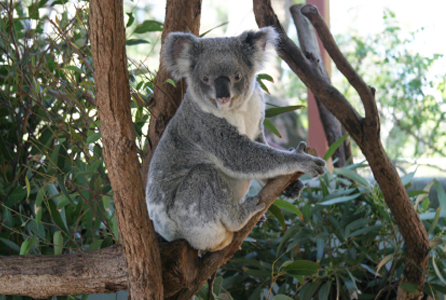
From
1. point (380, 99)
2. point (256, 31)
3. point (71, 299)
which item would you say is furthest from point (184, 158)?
point (380, 99)

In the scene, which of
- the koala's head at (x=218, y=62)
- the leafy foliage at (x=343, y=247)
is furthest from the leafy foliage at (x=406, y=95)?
the koala's head at (x=218, y=62)

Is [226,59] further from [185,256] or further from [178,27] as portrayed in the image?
[185,256]

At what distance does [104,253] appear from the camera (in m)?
1.50

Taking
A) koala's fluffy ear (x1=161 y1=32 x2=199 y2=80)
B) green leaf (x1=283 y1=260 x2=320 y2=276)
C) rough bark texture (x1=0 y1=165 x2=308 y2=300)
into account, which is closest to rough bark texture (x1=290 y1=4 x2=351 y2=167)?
koala's fluffy ear (x1=161 y1=32 x2=199 y2=80)

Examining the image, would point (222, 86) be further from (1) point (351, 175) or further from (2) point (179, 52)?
(1) point (351, 175)

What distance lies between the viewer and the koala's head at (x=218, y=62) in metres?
1.64

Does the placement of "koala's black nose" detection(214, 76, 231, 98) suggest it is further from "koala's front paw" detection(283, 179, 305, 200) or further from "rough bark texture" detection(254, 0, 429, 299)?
"rough bark texture" detection(254, 0, 429, 299)

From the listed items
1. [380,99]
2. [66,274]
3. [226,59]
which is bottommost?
[66,274]

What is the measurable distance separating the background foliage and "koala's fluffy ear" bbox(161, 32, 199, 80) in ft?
0.55

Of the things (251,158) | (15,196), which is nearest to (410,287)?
(251,158)

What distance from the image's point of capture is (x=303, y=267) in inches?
72.4

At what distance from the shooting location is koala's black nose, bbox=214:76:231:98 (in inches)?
61.5

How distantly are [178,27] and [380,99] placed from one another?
2.47 metres

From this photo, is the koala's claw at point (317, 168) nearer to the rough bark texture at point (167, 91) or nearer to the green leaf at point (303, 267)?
the green leaf at point (303, 267)
